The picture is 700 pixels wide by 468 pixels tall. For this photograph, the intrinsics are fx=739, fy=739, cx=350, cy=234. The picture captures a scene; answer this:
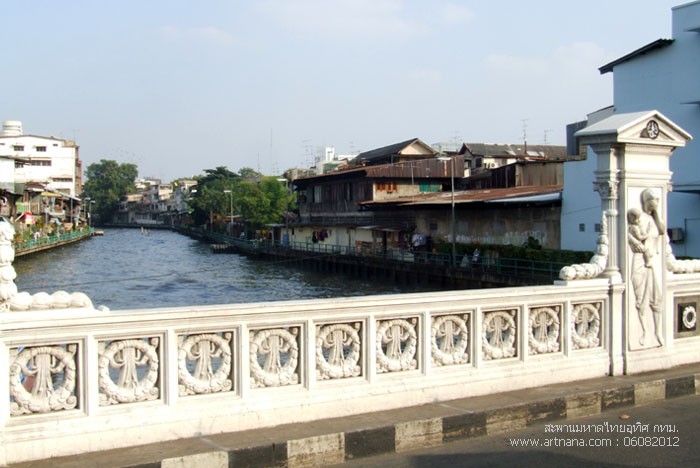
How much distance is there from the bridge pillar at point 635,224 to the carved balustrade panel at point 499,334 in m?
1.34

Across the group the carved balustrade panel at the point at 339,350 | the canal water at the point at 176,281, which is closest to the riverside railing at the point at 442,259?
the canal water at the point at 176,281

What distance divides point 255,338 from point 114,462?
4.11 feet

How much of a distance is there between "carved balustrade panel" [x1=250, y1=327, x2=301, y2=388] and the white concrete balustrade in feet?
0.03

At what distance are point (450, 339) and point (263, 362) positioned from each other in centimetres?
161

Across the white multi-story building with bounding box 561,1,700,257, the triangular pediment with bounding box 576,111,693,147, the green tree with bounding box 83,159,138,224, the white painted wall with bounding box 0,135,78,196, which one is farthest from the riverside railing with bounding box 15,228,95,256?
the green tree with bounding box 83,159,138,224

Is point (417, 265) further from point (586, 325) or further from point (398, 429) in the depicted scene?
point (398, 429)

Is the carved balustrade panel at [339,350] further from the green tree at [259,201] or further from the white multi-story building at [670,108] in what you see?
the green tree at [259,201]

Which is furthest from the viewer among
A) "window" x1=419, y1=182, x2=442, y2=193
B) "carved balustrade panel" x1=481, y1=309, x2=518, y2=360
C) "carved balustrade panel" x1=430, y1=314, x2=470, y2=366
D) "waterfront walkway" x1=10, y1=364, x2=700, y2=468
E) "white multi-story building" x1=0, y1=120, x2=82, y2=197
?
"white multi-story building" x1=0, y1=120, x2=82, y2=197

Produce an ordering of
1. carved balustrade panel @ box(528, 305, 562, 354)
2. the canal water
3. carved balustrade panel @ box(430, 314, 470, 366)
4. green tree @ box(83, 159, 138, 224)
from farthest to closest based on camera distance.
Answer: green tree @ box(83, 159, 138, 224) < the canal water < carved balustrade panel @ box(528, 305, 562, 354) < carved balustrade panel @ box(430, 314, 470, 366)

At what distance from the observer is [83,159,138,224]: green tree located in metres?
176

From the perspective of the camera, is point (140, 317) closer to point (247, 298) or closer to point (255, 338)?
point (255, 338)

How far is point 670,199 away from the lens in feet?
94.9

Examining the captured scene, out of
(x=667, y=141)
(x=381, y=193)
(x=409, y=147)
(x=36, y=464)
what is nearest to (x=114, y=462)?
(x=36, y=464)

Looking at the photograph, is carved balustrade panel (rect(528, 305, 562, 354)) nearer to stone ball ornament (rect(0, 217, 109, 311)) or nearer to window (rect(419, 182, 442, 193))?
stone ball ornament (rect(0, 217, 109, 311))
